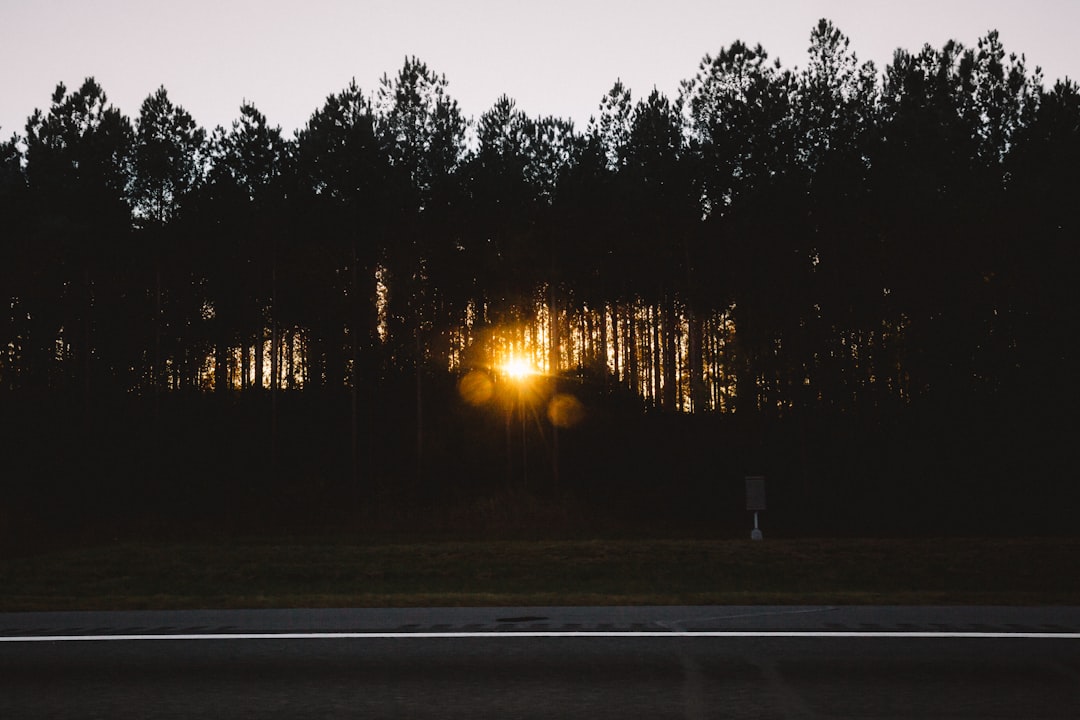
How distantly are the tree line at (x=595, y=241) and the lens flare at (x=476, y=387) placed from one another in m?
0.99

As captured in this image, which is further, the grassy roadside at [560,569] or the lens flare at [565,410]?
the lens flare at [565,410]

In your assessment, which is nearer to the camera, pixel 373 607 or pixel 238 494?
pixel 373 607

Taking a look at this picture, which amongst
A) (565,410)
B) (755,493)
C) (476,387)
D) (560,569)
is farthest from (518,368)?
(560,569)

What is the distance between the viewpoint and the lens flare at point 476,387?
50438 millimetres

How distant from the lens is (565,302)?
52.3 m

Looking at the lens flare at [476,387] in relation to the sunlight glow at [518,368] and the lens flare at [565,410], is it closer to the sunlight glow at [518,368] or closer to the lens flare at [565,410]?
the sunlight glow at [518,368]

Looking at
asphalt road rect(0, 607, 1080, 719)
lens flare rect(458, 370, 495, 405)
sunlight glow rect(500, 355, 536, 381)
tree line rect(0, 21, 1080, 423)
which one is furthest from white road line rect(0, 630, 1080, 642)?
sunlight glow rect(500, 355, 536, 381)

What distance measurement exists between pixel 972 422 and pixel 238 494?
1103 inches

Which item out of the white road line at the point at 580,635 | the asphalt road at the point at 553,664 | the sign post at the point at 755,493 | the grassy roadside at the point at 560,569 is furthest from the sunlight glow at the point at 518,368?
the white road line at the point at 580,635

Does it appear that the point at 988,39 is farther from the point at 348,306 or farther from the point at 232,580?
the point at 232,580

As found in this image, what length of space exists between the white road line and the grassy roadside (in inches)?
236

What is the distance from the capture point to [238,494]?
41719 millimetres

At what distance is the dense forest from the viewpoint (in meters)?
42.0

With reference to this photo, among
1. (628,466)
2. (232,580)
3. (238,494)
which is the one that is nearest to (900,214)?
(628,466)
